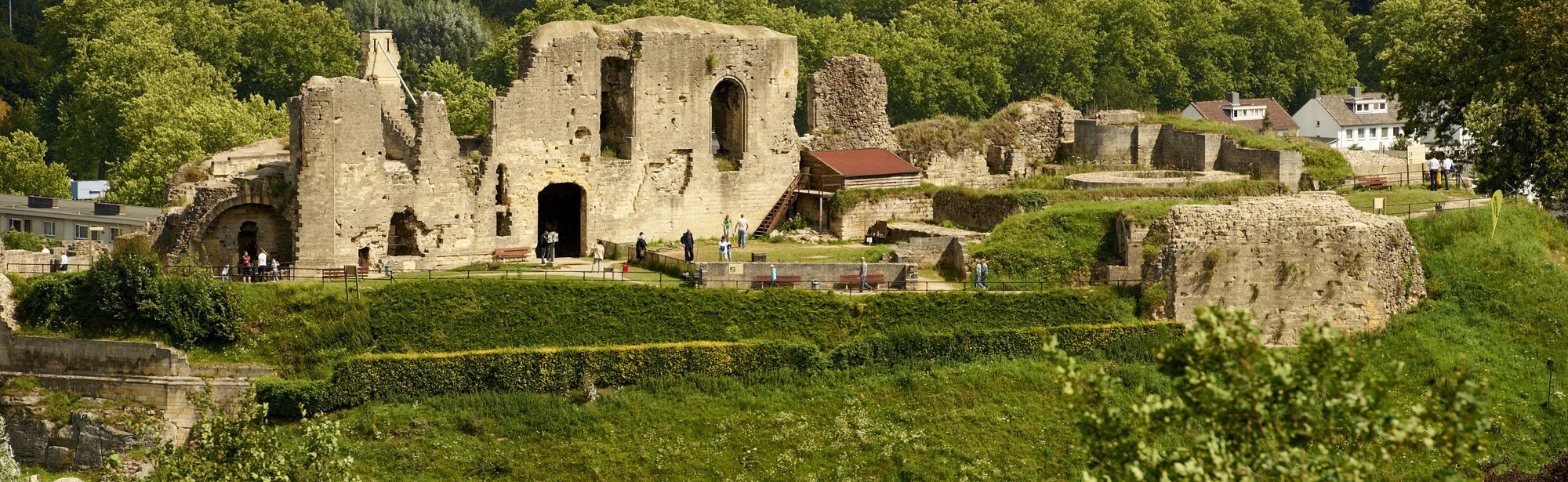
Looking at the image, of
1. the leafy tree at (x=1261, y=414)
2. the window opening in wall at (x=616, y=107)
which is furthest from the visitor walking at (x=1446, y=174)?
the leafy tree at (x=1261, y=414)

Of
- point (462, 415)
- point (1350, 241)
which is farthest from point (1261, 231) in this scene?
point (462, 415)

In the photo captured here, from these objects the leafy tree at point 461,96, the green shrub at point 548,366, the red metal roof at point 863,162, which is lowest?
the green shrub at point 548,366

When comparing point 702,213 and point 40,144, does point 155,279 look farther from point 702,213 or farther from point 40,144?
point 40,144

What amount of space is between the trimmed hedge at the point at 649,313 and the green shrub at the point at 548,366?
504mm

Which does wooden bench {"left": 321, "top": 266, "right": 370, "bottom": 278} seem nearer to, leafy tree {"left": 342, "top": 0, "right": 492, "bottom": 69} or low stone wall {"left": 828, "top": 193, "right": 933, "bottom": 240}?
low stone wall {"left": 828, "top": 193, "right": 933, "bottom": 240}

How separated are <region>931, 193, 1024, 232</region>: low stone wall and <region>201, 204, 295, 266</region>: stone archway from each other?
15.8 m

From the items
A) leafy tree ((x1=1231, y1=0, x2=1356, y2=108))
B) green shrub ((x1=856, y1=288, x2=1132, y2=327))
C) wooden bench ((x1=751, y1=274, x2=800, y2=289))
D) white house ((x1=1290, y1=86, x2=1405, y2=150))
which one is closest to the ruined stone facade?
wooden bench ((x1=751, y1=274, x2=800, y2=289))

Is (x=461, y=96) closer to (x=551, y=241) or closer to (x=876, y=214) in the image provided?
(x=876, y=214)

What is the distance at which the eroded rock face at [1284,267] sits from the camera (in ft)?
157

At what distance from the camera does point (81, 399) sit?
44281mm

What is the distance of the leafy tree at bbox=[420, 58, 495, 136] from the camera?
75562 mm

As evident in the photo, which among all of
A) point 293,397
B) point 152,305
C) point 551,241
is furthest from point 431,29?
point 293,397

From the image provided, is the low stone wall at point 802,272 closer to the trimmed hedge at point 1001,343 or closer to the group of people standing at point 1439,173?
the trimmed hedge at point 1001,343

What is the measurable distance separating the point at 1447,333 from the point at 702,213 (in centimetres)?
1737
